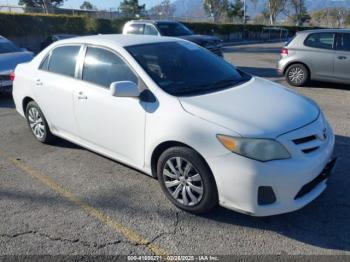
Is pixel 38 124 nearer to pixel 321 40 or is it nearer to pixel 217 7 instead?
pixel 321 40

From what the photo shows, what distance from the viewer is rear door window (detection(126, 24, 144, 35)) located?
1413 cm

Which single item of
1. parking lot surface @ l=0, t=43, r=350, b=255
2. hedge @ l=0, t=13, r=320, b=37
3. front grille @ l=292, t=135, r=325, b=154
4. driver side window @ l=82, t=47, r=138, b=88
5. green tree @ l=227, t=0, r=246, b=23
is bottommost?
parking lot surface @ l=0, t=43, r=350, b=255

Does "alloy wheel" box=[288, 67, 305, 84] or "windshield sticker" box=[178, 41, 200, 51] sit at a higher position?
"windshield sticker" box=[178, 41, 200, 51]

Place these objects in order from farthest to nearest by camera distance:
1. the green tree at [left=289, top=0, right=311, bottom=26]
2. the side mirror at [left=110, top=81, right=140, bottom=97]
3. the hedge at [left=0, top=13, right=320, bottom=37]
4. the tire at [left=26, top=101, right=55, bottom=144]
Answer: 1. the green tree at [left=289, top=0, right=311, bottom=26]
2. the hedge at [left=0, top=13, right=320, bottom=37]
3. the tire at [left=26, top=101, right=55, bottom=144]
4. the side mirror at [left=110, top=81, right=140, bottom=97]

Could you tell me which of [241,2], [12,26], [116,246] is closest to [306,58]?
[116,246]

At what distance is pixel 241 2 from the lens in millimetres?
59000

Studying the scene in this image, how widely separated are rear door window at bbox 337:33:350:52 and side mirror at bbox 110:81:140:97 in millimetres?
7021

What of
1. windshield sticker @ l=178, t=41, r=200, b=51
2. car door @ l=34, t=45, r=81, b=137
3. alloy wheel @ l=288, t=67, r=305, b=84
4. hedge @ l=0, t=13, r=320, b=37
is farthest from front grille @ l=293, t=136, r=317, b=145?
hedge @ l=0, t=13, r=320, b=37

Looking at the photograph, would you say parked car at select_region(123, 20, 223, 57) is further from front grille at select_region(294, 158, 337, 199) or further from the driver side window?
front grille at select_region(294, 158, 337, 199)

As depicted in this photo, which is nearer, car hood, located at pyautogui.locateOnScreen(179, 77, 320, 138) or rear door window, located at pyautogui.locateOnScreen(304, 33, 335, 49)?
car hood, located at pyautogui.locateOnScreen(179, 77, 320, 138)

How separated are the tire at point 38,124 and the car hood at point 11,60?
3552 mm

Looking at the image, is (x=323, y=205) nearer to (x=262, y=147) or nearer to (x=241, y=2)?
(x=262, y=147)

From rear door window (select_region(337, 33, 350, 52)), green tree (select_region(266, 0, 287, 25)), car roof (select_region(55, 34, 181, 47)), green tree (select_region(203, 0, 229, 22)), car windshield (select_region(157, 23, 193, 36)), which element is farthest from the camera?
green tree (select_region(266, 0, 287, 25))

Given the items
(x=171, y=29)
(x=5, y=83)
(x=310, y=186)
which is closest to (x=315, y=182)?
(x=310, y=186)
